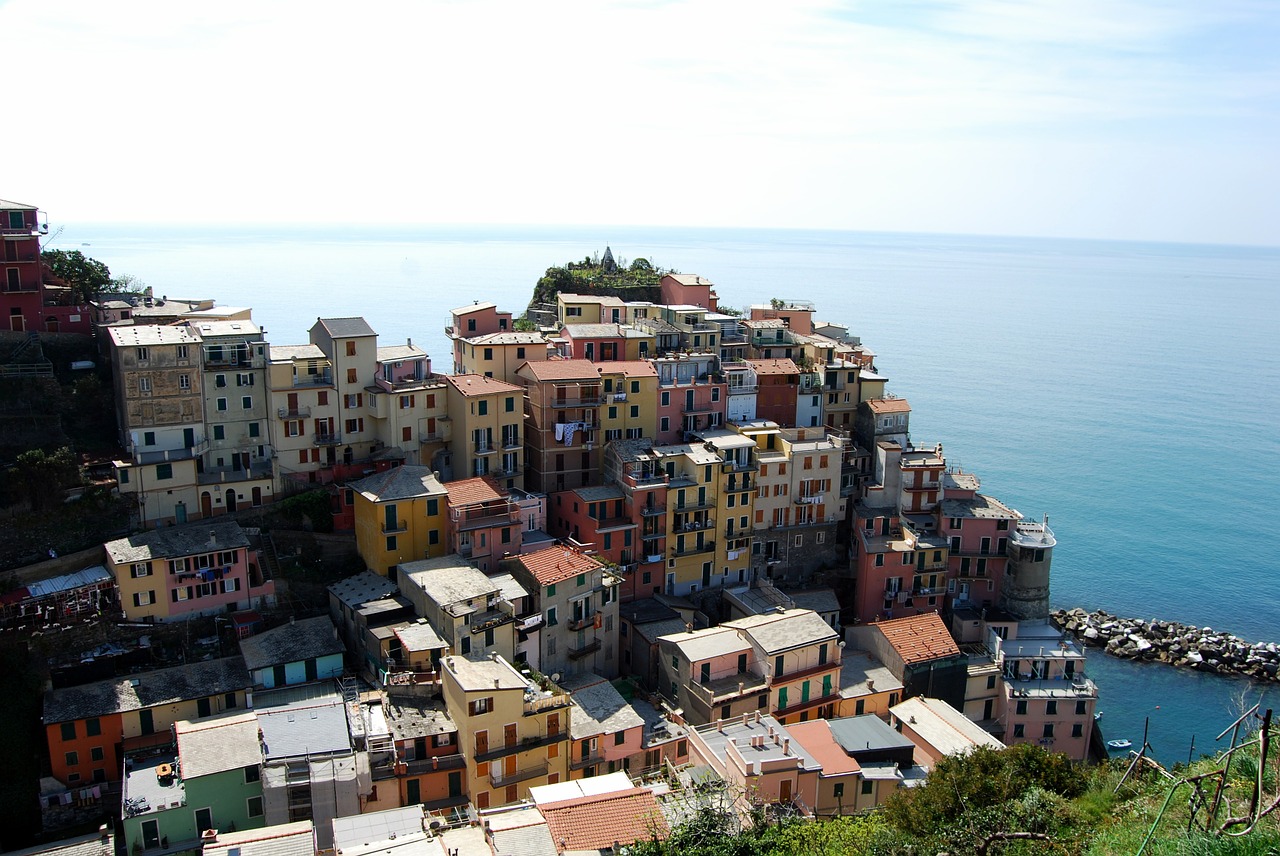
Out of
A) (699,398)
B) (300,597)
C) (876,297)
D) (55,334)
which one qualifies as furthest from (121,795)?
(876,297)

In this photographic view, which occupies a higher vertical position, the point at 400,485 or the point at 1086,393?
the point at 400,485

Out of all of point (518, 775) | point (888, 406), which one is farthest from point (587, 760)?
point (888, 406)

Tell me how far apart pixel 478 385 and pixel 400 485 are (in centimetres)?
599

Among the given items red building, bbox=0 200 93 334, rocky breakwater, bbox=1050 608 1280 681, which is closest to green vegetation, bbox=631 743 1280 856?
rocky breakwater, bbox=1050 608 1280 681

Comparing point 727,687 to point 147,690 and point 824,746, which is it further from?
point 147,690

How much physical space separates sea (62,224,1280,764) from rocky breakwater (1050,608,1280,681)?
0.83 m

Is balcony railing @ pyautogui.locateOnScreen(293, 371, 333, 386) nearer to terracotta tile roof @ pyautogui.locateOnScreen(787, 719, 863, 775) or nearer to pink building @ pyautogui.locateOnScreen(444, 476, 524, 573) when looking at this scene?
pink building @ pyautogui.locateOnScreen(444, 476, 524, 573)

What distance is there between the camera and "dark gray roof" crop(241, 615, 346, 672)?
28359mm

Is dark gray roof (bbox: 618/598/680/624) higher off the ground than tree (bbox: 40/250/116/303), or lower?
lower

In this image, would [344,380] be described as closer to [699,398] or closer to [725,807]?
[699,398]

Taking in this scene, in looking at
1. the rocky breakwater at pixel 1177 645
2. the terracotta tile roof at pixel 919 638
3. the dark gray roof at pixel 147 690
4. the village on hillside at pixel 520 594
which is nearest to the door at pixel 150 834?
the village on hillside at pixel 520 594

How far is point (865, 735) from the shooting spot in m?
30.1

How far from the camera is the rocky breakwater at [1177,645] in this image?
42.5 meters

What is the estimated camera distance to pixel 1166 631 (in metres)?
44.6
